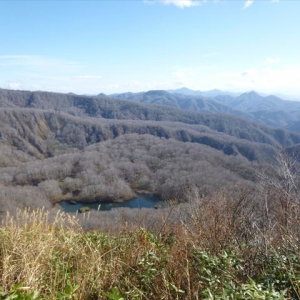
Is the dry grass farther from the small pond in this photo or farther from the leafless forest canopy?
the small pond

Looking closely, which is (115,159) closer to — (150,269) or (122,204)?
(122,204)

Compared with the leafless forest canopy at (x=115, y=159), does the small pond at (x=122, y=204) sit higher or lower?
lower

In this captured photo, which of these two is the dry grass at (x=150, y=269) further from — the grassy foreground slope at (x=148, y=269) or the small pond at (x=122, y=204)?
the small pond at (x=122, y=204)

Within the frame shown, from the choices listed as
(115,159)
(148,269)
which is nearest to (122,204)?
(115,159)

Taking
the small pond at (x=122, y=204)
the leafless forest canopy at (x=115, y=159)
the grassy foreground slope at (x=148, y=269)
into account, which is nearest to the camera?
the grassy foreground slope at (x=148, y=269)

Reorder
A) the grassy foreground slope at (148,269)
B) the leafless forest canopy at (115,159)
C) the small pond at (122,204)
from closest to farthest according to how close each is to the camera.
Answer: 1. the grassy foreground slope at (148,269)
2. the small pond at (122,204)
3. the leafless forest canopy at (115,159)

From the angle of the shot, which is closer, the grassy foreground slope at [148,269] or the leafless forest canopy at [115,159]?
the grassy foreground slope at [148,269]

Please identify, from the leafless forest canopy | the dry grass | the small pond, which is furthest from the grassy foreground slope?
the small pond

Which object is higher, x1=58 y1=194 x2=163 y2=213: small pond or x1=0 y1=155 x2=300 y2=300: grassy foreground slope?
x1=0 y1=155 x2=300 y2=300: grassy foreground slope

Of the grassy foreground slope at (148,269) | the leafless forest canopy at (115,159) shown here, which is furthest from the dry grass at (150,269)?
the leafless forest canopy at (115,159)

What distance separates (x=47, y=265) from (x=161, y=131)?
103 meters

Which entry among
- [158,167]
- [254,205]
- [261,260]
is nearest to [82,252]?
[261,260]

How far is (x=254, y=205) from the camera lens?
8.04 metres

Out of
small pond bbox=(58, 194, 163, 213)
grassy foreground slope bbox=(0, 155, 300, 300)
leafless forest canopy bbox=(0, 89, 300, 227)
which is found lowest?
small pond bbox=(58, 194, 163, 213)
